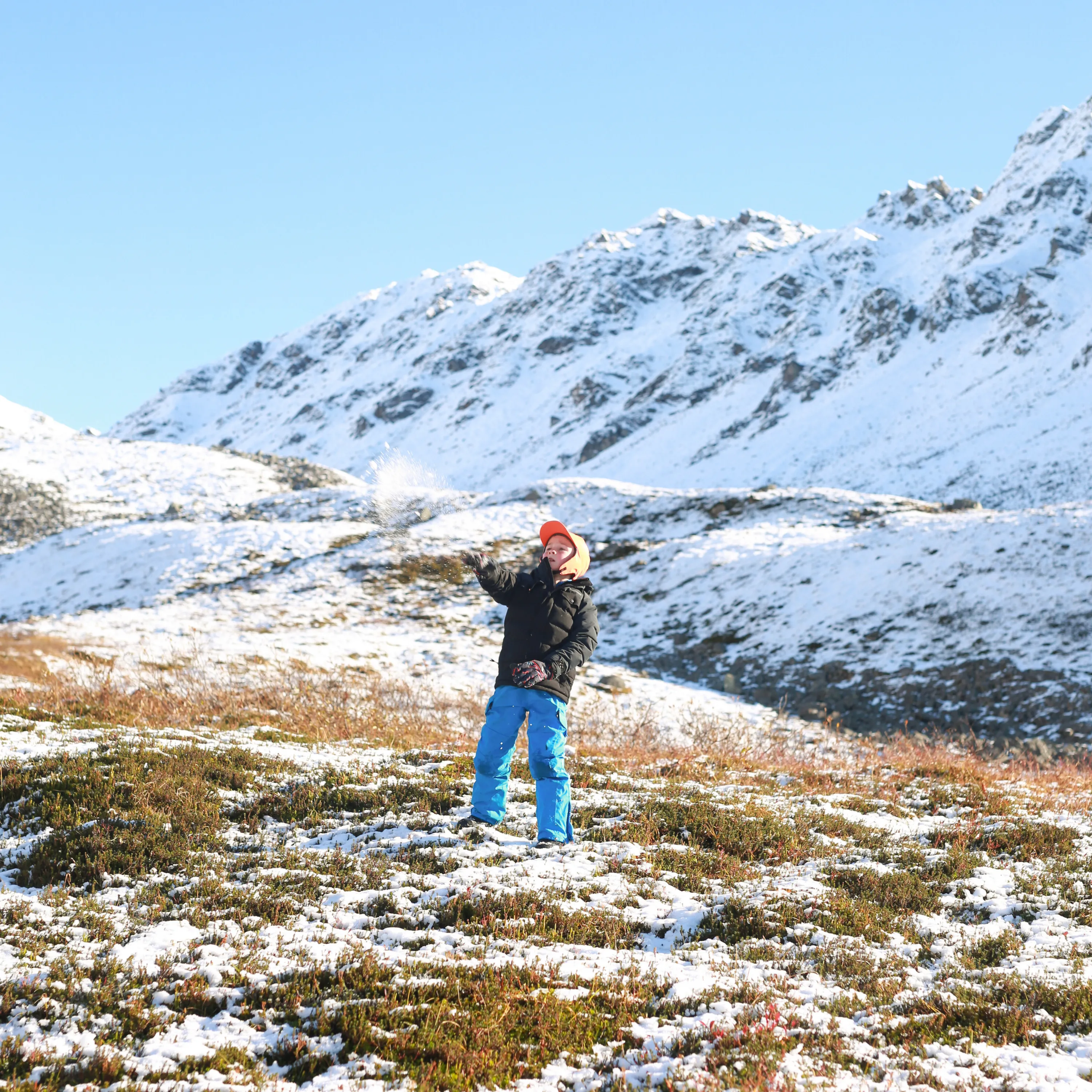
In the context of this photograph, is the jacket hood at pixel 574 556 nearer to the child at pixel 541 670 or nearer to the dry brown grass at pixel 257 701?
the child at pixel 541 670

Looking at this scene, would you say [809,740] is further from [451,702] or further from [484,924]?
[484,924]

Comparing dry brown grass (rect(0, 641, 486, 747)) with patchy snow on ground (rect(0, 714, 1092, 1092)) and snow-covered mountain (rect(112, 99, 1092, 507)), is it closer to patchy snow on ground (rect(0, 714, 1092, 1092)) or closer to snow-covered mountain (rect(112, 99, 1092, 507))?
patchy snow on ground (rect(0, 714, 1092, 1092))

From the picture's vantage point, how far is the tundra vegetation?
4176 millimetres

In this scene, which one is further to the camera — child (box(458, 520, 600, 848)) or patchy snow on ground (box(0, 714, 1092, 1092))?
child (box(458, 520, 600, 848))

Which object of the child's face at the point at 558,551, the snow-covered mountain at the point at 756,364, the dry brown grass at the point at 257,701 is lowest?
the dry brown grass at the point at 257,701

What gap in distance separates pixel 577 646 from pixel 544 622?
407mm

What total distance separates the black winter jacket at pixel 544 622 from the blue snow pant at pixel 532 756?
0.51ft

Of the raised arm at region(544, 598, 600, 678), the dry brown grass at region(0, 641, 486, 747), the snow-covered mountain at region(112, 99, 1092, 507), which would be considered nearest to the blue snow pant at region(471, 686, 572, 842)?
the raised arm at region(544, 598, 600, 678)

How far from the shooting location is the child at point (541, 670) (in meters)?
7.45

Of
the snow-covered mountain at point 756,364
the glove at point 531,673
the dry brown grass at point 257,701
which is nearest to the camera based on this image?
the glove at point 531,673

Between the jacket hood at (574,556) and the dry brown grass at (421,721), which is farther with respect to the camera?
the dry brown grass at (421,721)

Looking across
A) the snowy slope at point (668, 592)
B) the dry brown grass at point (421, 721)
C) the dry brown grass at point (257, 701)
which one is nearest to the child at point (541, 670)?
the snowy slope at point (668, 592)

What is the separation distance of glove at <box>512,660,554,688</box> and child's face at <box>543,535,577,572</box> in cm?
93

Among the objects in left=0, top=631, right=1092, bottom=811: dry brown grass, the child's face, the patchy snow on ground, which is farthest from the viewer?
left=0, top=631, right=1092, bottom=811: dry brown grass
